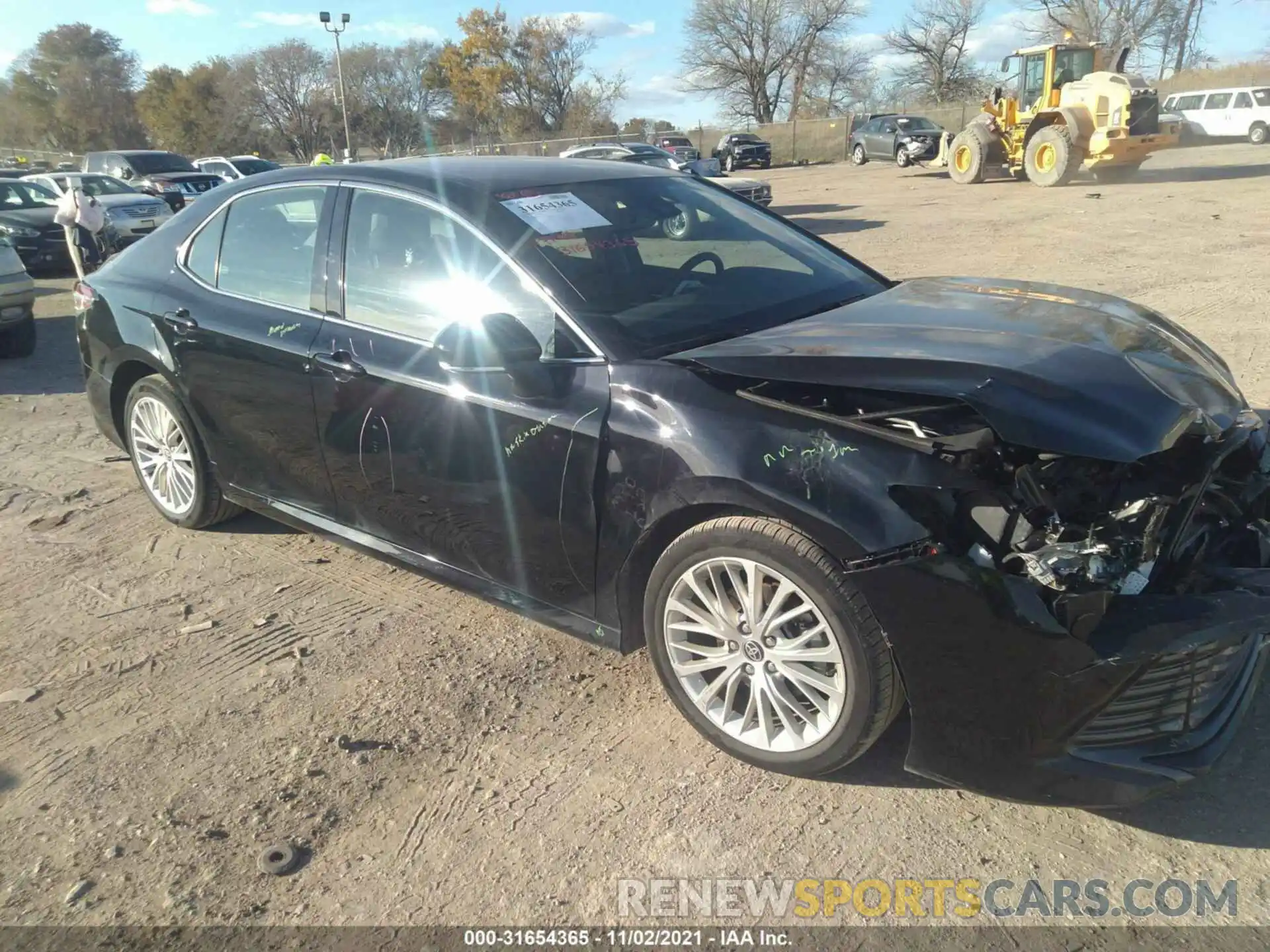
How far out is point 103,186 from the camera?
18.0 metres

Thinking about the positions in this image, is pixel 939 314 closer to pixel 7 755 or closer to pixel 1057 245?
pixel 7 755

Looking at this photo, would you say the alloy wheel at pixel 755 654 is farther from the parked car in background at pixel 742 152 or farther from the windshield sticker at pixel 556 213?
the parked car in background at pixel 742 152

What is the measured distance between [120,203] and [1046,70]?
65.1 ft

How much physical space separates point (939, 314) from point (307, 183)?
2.59 metres

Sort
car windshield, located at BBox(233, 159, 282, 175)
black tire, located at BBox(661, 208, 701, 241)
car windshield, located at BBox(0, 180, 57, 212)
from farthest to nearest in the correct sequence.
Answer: car windshield, located at BBox(233, 159, 282, 175), car windshield, located at BBox(0, 180, 57, 212), black tire, located at BBox(661, 208, 701, 241)

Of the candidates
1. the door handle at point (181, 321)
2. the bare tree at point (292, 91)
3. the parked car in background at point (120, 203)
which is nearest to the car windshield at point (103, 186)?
the parked car in background at point (120, 203)

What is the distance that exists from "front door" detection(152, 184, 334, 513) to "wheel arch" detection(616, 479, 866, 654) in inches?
59.6

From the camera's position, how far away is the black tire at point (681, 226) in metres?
3.82

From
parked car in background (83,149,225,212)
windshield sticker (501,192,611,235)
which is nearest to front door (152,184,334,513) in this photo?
windshield sticker (501,192,611,235)

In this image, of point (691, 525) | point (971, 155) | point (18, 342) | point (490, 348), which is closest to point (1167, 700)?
point (691, 525)

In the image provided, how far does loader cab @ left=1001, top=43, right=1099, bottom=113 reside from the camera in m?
21.6

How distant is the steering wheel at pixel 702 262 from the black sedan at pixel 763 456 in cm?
2

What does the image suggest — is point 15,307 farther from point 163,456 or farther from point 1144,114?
point 1144,114

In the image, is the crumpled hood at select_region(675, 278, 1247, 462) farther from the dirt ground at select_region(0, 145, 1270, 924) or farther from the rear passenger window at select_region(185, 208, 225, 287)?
the rear passenger window at select_region(185, 208, 225, 287)
